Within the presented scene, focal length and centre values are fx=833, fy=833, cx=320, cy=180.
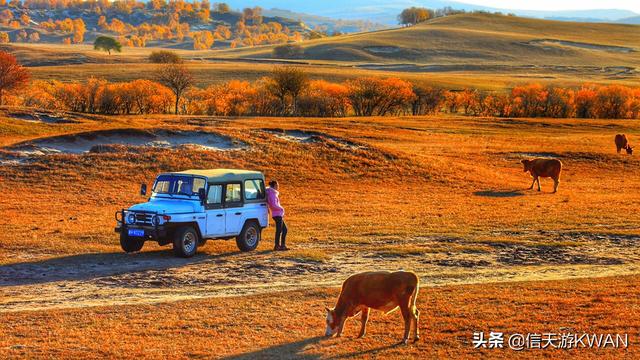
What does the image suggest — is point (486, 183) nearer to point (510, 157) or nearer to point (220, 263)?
point (510, 157)

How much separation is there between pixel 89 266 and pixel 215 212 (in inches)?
134

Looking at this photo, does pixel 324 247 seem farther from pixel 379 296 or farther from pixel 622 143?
pixel 622 143

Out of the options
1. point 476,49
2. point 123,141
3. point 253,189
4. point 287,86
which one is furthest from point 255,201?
point 476,49

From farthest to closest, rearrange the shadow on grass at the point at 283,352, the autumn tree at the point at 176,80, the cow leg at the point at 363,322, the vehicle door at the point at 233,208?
the autumn tree at the point at 176,80 < the vehicle door at the point at 233,208 < the cow leg at the point at 363,322 < the shadow on grass at the point at 283,352

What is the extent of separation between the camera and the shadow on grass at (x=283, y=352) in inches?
507

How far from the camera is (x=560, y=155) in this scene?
151 feet

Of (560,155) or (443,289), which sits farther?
(560,155)

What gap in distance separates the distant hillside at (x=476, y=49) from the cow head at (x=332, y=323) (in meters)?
122

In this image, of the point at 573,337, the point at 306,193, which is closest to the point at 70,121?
the point at 306,193

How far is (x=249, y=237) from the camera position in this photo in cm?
2250

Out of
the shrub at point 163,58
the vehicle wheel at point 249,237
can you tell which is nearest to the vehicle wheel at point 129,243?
the vehicle wheel at point 249,237

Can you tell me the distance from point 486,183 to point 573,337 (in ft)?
78.3

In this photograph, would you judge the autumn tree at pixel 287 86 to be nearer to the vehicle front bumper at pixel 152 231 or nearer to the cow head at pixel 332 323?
the vehicle front bumper at pixel 152 231

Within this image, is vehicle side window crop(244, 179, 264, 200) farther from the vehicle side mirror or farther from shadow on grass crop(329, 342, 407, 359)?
shadow on grass crop(329, 342, 407, 359)
